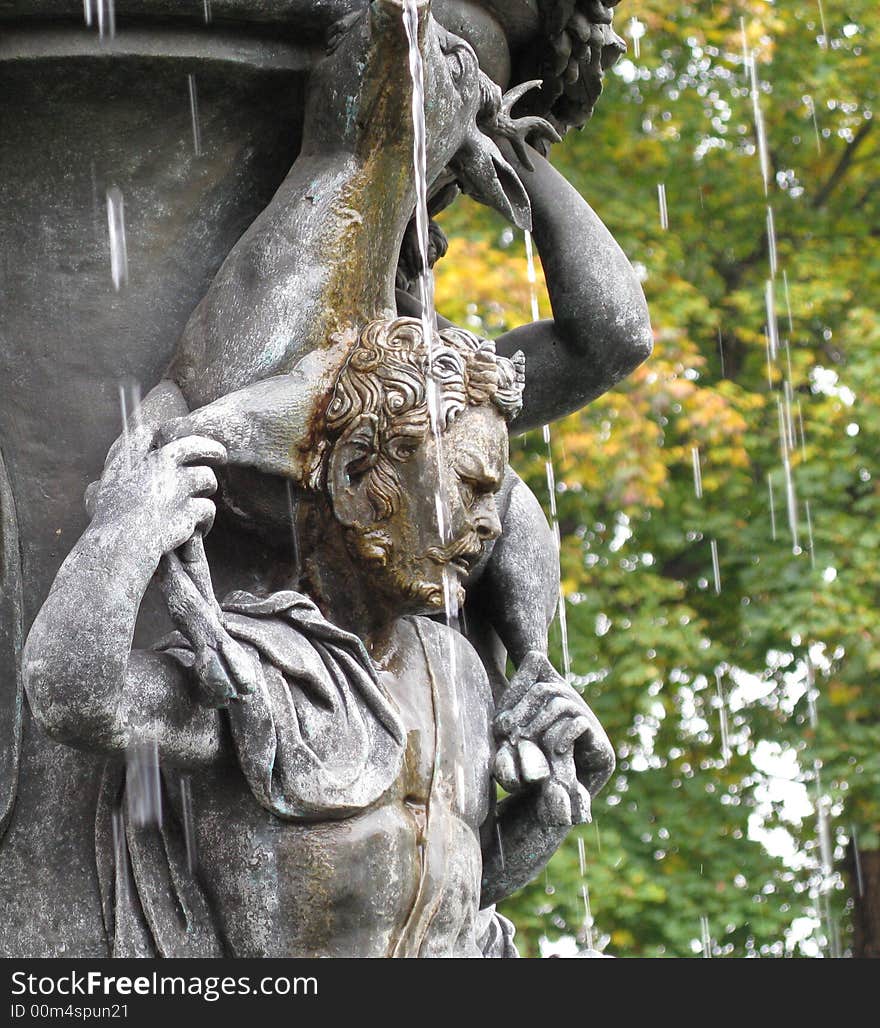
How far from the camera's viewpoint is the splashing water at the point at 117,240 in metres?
3.66

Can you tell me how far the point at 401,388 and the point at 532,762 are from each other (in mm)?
755

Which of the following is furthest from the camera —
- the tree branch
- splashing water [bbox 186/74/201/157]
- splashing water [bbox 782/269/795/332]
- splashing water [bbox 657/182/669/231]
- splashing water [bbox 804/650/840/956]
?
the tree branch

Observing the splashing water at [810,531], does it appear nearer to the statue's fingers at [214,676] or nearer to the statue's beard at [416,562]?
the statue's beard at [416,562]

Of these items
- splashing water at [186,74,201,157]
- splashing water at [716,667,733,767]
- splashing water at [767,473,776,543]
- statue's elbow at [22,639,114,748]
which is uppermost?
splashing water at [767,473,776,543]

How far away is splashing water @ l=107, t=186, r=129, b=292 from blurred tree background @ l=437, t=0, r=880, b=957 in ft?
16.9

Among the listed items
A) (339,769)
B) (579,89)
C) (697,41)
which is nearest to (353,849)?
(339,769)

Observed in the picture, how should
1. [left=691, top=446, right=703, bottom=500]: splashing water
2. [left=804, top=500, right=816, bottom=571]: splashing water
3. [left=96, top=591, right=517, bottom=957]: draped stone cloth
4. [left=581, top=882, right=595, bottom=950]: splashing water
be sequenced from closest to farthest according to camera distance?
[left=96, top=591, right=517, bottom=957]: draped stone cloth → [left=581, top=882, right=595, bottom=950]: splashing water → [left=804, top=500, right=816, bottom=571]: splashing water → [left=691, top=446, right=703, bottom=500]: splashing water

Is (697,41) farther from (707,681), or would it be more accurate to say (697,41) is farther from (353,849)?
(353,849)

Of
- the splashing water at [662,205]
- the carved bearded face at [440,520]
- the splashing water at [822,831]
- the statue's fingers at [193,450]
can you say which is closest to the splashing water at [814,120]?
the splashing water at [662,205]

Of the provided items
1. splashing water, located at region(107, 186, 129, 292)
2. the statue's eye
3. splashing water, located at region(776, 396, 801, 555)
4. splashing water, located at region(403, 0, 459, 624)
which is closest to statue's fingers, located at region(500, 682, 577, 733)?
splashing water, located at region(403, 0, 459, 624)

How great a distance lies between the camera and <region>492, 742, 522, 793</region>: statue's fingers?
12.1 ft

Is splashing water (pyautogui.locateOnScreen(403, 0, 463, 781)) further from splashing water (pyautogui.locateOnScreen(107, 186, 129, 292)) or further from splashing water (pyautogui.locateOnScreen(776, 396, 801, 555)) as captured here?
splashing water (pyautogui.locateOnScreen(776, 396, 801, 555))

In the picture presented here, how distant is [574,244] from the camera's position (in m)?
4.13

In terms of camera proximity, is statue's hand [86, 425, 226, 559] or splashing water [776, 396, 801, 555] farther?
splashing water [776, 396, 801, 555]
